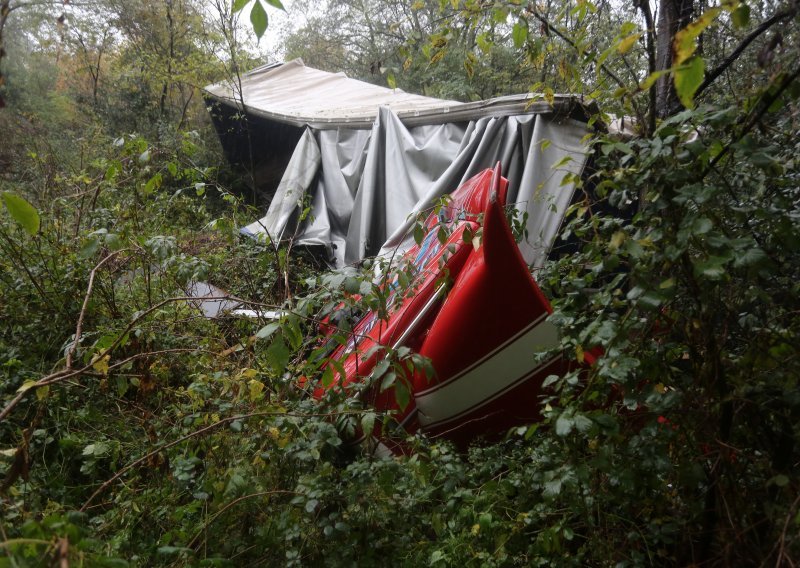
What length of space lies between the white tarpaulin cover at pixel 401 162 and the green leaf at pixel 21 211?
218 cm

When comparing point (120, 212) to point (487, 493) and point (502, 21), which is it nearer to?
point (502, 21)

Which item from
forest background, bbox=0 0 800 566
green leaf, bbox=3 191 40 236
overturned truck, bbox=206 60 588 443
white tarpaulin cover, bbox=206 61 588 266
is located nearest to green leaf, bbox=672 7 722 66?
forest background, bbox=0 0 800 566

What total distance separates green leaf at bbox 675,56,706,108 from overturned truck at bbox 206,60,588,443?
60 cm

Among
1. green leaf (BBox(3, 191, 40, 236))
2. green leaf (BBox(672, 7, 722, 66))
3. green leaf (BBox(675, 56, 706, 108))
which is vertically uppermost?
green leaf (BBox(672, 7, 722, 66))

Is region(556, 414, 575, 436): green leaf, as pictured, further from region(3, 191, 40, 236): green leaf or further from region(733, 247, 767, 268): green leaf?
region(3, 191, 40, 236): green leaf

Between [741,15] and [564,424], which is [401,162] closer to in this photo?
[564,424]

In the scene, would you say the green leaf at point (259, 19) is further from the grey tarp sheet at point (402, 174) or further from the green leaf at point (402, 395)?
the grey tarp sheet at point (402, 174)

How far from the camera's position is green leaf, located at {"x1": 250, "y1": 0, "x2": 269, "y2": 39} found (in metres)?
1.08

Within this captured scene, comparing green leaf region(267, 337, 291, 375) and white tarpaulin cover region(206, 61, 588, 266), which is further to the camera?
white tarpaulin cover region(206, 61, 588, 266)

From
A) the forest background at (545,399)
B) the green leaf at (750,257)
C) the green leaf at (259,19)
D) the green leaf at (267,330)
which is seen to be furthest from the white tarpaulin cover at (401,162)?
the green leaf at (259,19)

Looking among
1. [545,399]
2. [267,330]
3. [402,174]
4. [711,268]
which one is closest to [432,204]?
[402,174]

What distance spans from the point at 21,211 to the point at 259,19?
0.70 meters

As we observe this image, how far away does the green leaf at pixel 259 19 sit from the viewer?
108cm

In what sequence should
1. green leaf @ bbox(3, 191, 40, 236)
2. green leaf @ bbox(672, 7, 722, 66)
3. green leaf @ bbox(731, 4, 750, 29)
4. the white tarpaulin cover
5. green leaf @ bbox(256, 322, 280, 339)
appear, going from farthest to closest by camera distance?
the white tarpaulin cover → green leaf @ bbox(256, 322, 280, 339) → green leaf @ bbox(3, 191, 40, 236) → green leaf @ bbox(731, 4, 750, 29) → green leaf @ bbox(672, 7, 722, 66)
